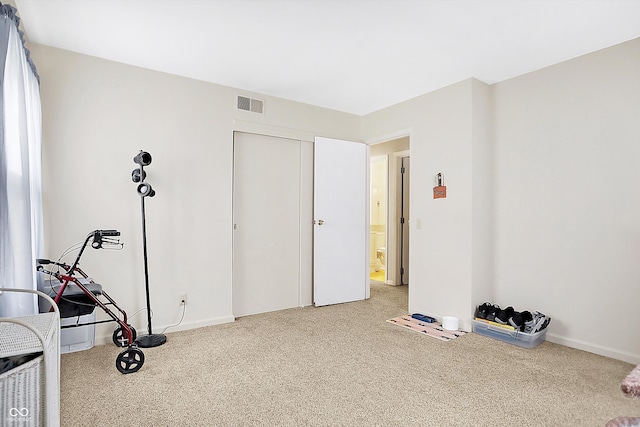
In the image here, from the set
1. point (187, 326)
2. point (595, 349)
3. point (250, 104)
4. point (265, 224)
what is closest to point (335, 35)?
point (250, 104)

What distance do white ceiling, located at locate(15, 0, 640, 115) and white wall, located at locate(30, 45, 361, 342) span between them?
0.74 feet

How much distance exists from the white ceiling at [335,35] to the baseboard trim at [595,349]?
8.21 feet

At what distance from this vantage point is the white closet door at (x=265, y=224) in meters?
3.97

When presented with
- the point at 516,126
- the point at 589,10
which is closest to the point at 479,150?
the point at 516,126

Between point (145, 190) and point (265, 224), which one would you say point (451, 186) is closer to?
point (265, 224)

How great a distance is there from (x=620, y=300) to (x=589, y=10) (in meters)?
2.22

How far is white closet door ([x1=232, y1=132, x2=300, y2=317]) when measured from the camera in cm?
397

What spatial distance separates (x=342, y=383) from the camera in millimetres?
2377

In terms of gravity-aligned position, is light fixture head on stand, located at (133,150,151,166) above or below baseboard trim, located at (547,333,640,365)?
above

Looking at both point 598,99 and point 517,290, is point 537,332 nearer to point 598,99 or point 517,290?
point 517,290

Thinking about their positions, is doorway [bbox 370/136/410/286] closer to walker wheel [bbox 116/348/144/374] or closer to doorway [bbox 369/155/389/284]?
doorway [bbox 369/155/389/284]

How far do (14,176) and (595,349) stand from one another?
4310mm
